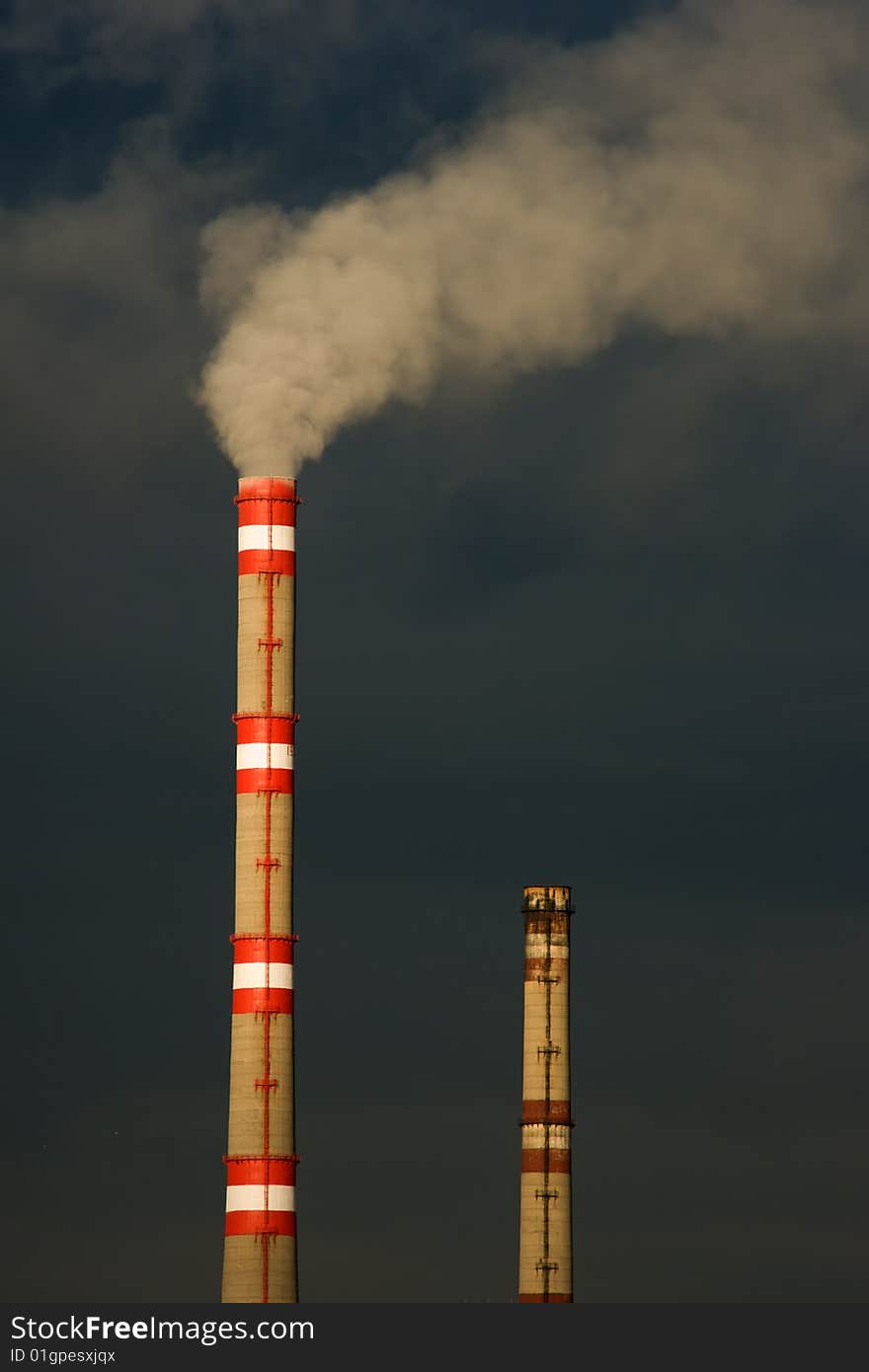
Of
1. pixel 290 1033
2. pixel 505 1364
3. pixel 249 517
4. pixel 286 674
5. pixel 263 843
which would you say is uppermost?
pixel 249 517

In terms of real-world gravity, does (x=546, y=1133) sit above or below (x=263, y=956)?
below

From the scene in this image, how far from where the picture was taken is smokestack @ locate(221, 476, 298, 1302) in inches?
2229

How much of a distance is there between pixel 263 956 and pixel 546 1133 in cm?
1445

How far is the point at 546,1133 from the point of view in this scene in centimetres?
6775

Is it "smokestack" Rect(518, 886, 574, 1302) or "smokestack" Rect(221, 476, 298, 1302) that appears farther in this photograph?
"smokestack" Rect(518, 886, 574, 1302)

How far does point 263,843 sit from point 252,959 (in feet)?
8.91

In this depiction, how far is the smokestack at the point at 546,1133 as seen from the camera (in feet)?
222

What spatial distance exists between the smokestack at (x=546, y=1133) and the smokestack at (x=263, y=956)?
12182 mm

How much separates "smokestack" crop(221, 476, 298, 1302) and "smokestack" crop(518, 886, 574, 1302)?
1218 centimetres

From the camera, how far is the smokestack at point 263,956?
56.6 meters

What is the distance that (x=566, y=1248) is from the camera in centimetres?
6806

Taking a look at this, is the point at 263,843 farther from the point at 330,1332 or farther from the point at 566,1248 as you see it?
the point at 330,1332

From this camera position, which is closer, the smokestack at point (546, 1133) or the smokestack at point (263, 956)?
the smokestack at point (263, 956)

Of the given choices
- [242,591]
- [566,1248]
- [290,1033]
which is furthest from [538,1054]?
[242,591]
